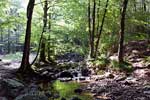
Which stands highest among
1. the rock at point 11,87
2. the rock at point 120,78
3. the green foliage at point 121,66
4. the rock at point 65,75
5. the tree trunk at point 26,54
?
the tree trunk at point 26,54

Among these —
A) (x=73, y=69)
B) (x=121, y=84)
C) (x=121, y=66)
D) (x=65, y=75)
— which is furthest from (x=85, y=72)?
(x=121, y=84)

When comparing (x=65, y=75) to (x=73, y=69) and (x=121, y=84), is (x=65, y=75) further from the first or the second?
(x=121, y=84)

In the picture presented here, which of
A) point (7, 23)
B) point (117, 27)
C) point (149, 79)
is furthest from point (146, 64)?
point (117, 27)

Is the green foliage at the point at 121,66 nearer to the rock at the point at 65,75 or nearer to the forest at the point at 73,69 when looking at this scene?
the forest at the point at 73,69

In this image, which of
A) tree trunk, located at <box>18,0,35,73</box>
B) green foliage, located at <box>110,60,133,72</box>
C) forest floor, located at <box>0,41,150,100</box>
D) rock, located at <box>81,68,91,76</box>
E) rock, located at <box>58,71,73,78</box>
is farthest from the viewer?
rock, located at <box>81,68,91,76</box>

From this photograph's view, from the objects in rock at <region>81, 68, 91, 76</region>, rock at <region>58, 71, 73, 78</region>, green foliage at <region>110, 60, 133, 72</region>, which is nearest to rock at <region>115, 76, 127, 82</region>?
green foliage at <region>110, 60, 133, 72</region>

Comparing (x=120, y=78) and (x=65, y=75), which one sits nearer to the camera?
(x=120, y=78)

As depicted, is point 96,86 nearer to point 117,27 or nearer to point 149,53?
point 149,53

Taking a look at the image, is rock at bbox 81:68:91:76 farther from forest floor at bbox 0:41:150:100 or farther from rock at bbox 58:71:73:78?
forest floor at bbox 0:41:150:100

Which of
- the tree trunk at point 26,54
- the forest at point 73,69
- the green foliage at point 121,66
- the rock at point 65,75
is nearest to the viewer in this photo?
the forest at point 73,69

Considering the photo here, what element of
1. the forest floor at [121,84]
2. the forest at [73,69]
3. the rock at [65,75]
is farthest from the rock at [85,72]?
the forest floor at [121,84]

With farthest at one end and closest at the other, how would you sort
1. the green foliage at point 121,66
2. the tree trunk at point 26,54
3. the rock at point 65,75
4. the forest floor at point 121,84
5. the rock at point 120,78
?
1. the rock at point 65,75
2. the green foliage at point 121,66
3. the tree trunk at point 26,54
4. the rock at point 120,78
5. the forest floor at point 121,84

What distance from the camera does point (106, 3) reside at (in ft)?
91.4

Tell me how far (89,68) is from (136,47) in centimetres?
663
